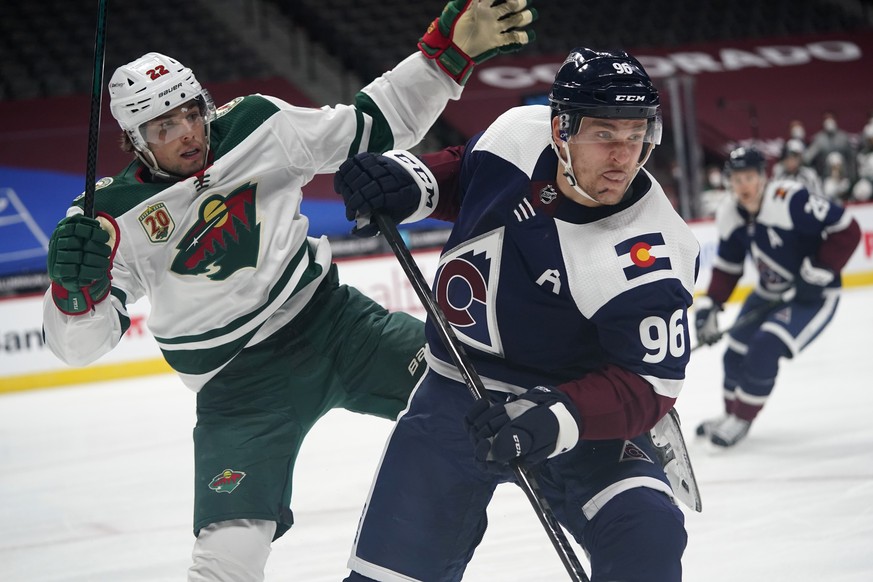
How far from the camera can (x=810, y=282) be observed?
14.9 ft

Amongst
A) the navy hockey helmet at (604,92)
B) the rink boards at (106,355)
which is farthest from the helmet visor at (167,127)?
the rink boards at (106,355)

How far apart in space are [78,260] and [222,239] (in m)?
0.38

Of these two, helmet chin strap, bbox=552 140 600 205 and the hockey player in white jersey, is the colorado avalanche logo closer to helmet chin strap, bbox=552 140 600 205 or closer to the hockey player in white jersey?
helmet chin strap, bbox=552 140 600 205

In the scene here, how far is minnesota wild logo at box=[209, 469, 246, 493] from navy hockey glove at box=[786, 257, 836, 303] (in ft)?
9.94

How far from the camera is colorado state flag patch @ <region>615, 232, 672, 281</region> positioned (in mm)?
1769

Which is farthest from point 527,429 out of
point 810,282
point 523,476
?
point 810,282

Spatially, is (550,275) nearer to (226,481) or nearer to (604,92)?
(604,92)

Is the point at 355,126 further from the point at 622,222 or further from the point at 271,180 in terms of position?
the point at 622,222

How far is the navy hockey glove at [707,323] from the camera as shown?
4578 millimetres

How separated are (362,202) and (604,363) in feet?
1.82

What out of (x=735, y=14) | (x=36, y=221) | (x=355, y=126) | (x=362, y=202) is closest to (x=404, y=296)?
(x=36, y=221)

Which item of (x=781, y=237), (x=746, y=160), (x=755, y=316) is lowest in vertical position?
(x=755, y=316)

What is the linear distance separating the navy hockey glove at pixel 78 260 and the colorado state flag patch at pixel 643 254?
1.07 m

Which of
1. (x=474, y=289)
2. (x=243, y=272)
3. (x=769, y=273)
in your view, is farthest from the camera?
(x=769, y=273)
